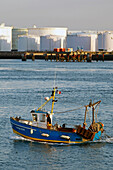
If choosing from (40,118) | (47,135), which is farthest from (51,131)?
(40,118)

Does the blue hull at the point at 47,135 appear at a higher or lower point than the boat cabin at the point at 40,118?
lower

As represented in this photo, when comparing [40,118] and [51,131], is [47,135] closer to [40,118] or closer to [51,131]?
[51,131]

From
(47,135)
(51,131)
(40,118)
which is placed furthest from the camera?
A: (40,118)

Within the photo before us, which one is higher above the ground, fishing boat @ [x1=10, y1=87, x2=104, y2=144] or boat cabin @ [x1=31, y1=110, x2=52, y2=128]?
boat cabin @ [x1=31, y1=110, x2=52, y2=128]

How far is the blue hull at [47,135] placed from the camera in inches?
1526

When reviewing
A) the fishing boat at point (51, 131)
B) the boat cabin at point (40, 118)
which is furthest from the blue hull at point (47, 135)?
the boat cabin at point (40, 118)

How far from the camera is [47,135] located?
38906 mm

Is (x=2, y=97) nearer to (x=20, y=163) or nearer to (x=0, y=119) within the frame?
(x=0, y=119)

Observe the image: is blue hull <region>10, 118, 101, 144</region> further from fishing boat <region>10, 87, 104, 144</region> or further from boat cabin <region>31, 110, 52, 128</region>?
boat cabin <region>31, 110, 52, 128</region>

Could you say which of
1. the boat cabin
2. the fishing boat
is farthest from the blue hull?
the boat cabin

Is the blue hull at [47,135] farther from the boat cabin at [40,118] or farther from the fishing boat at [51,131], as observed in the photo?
the boat cabin at [40,118]

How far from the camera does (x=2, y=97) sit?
7138 cm

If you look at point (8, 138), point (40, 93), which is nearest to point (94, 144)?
point (8, 138)

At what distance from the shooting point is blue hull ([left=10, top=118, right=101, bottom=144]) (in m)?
38.8
